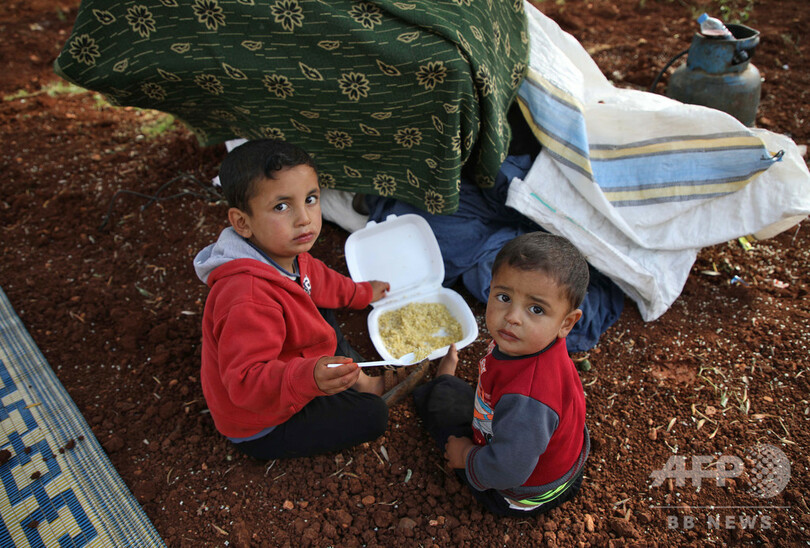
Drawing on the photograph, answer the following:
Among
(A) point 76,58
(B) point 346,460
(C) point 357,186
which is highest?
(A) point 76,58

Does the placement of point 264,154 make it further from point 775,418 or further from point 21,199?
point 21,199

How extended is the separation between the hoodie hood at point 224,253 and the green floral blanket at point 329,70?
775 mm

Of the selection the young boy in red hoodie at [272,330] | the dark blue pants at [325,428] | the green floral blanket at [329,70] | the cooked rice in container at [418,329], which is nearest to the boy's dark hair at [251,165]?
the young boy in red hoodie at [272,330]

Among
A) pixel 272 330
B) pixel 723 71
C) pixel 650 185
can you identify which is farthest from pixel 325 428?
pixel 723 71

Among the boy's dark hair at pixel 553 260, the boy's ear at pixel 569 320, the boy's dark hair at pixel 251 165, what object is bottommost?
the boy's ear at pixel 569 320

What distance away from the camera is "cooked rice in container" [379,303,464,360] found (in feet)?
7.18

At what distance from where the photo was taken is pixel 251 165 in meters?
1.61

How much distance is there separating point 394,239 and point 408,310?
0.37m

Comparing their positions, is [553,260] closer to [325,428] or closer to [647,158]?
[325,428]

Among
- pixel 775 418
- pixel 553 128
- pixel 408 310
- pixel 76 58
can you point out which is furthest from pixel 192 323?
pixel 775 418

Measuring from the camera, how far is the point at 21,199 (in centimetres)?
300

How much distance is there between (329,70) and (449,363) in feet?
4.12

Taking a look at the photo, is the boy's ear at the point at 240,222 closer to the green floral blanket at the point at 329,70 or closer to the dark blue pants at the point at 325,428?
the dark blue pants at the point at 325,428

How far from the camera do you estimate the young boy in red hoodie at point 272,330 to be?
56.5 inches
